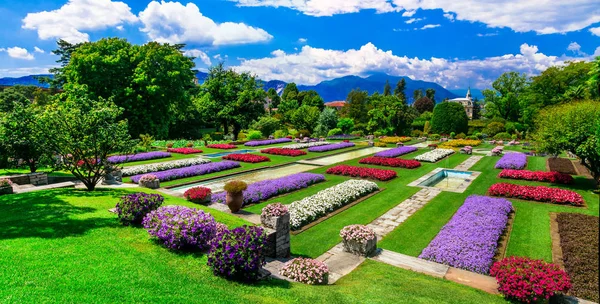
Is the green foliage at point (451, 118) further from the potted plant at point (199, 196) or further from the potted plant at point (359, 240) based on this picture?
the potted plant at point (359, 240)

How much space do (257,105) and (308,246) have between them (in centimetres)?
4686

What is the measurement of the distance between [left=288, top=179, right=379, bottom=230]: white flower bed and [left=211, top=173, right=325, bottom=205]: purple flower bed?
2.01m

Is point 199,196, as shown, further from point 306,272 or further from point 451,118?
point 451,118

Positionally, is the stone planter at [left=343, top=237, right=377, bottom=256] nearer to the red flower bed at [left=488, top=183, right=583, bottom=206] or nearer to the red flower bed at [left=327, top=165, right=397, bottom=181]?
the red flower bed at [left=488, top=183, right=583, bottom=206]

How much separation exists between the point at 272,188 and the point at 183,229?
8.56 meters

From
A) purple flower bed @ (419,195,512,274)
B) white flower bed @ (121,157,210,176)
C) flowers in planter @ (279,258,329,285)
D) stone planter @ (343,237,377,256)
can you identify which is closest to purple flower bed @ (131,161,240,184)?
white flower bed @ (121,157,210,176)

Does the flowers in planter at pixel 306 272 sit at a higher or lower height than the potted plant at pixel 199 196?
lower

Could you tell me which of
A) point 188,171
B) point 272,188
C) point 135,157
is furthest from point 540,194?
point 135,157

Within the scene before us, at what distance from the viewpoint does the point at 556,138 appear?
16406 mm

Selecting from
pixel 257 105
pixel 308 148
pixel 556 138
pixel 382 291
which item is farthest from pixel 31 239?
pixel 257 105

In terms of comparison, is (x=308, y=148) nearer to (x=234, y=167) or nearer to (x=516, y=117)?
(x=234, y=167)

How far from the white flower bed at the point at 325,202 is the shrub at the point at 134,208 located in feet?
16.0

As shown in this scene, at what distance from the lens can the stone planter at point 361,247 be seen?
30.5ft

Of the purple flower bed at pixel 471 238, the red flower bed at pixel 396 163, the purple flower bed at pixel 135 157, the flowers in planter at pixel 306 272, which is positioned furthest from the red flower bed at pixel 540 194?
the purple flower bed at pixel 135 157
